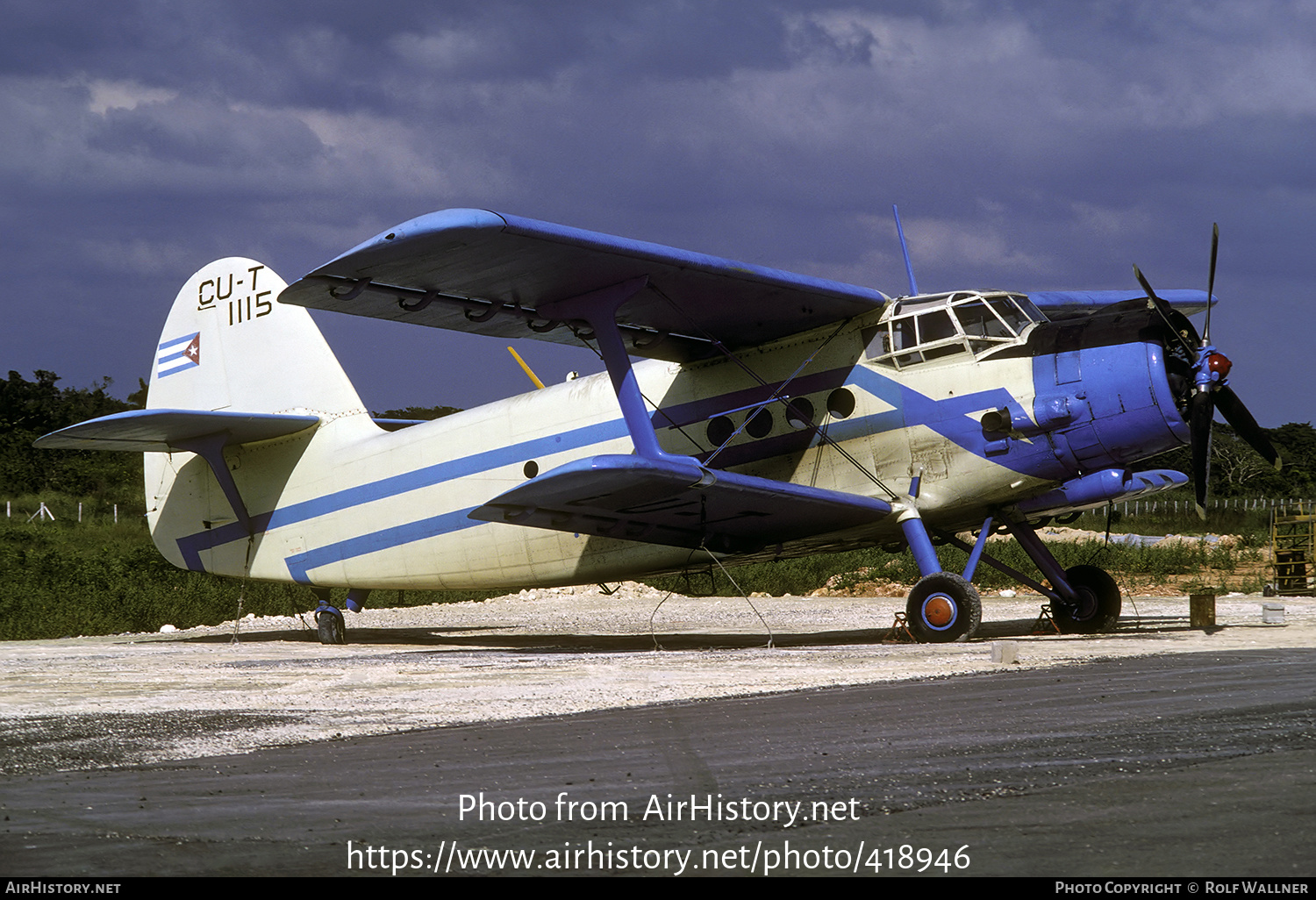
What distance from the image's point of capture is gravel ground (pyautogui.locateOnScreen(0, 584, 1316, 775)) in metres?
5.97

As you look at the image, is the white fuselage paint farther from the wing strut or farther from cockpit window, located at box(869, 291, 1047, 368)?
the wing strut

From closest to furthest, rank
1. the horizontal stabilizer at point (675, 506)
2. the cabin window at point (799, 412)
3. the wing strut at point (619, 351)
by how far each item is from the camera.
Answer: the horizontal stabilizer at point (675, 506)
the wing strut at point (619, 351)
the cabin window at point (799, 412)

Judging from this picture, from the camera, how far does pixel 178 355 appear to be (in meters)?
16.3

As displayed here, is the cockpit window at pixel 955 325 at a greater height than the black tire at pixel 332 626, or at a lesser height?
Result: greater

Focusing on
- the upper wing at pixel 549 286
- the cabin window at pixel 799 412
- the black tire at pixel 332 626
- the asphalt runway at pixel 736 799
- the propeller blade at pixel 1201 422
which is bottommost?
the black tire at pixel 332 626

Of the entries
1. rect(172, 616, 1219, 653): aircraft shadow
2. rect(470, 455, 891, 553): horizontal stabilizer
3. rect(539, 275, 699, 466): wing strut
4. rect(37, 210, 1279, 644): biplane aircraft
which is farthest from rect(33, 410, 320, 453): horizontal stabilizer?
rect(539, 275, 699, 466): wing strut

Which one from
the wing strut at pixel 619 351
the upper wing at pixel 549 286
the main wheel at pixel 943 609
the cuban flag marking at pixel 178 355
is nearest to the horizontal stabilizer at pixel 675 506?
the wing strut at pixel 619 351

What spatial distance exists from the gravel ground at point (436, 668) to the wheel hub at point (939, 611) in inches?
16.2

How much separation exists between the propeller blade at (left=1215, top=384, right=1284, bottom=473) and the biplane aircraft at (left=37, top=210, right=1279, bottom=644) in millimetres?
30

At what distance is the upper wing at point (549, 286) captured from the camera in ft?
31.4

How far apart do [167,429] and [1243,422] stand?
1217 centimetres

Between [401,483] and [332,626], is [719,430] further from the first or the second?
[332,626]

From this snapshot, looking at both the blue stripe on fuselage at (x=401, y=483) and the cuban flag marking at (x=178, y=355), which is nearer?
the blue stripe on fuselage at (x=401, y=483)

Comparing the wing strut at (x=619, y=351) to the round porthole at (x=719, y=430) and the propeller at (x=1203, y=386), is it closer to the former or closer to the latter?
the round porthole at (x=719, y=430)
